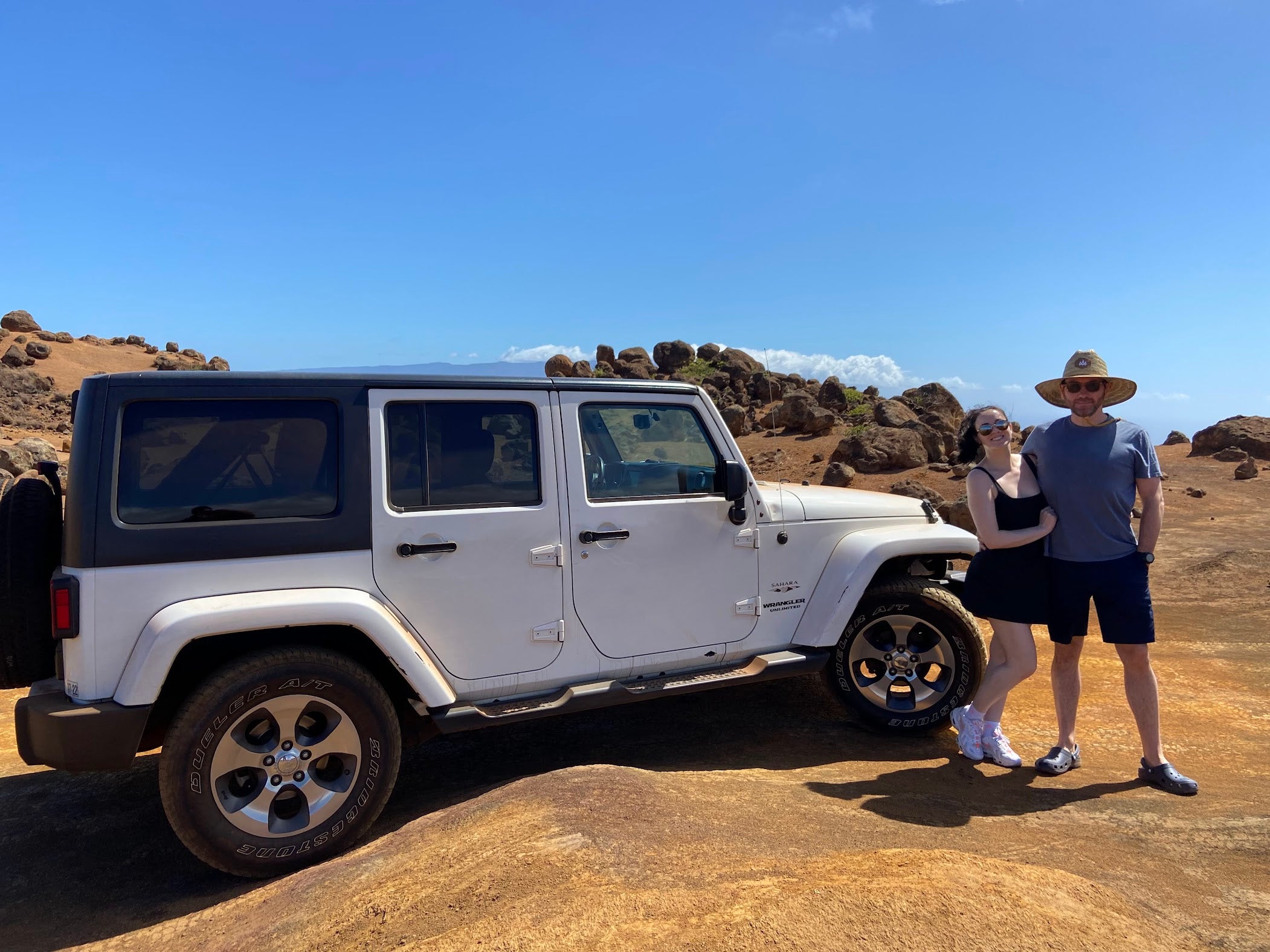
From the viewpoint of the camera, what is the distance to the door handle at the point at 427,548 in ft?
12.2

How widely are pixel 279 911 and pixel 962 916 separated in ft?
7.81

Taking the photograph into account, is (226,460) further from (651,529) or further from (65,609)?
(651,529)

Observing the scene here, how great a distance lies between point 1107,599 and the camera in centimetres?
422

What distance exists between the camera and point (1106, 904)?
9.49 ft

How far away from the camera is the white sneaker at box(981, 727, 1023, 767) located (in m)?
4.48

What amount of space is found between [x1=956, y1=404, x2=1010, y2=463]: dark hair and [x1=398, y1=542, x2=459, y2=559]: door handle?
8.48ft

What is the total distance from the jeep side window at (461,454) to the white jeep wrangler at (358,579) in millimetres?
10

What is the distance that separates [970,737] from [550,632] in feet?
7.64

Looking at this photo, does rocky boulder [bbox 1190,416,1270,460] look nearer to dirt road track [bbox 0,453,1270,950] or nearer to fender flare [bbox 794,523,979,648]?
dirt road track [bbox 0,453,1270,950]

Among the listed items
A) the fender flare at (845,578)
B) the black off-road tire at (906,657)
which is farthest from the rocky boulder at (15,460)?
the black off-road tire at (906,657)

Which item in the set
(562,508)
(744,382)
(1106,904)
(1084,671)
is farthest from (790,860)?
(744,382)

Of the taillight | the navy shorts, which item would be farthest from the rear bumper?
the navy shorts

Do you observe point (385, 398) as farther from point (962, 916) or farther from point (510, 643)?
point (962, 916)

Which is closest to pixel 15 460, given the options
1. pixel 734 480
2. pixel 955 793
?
pixel 734 480
